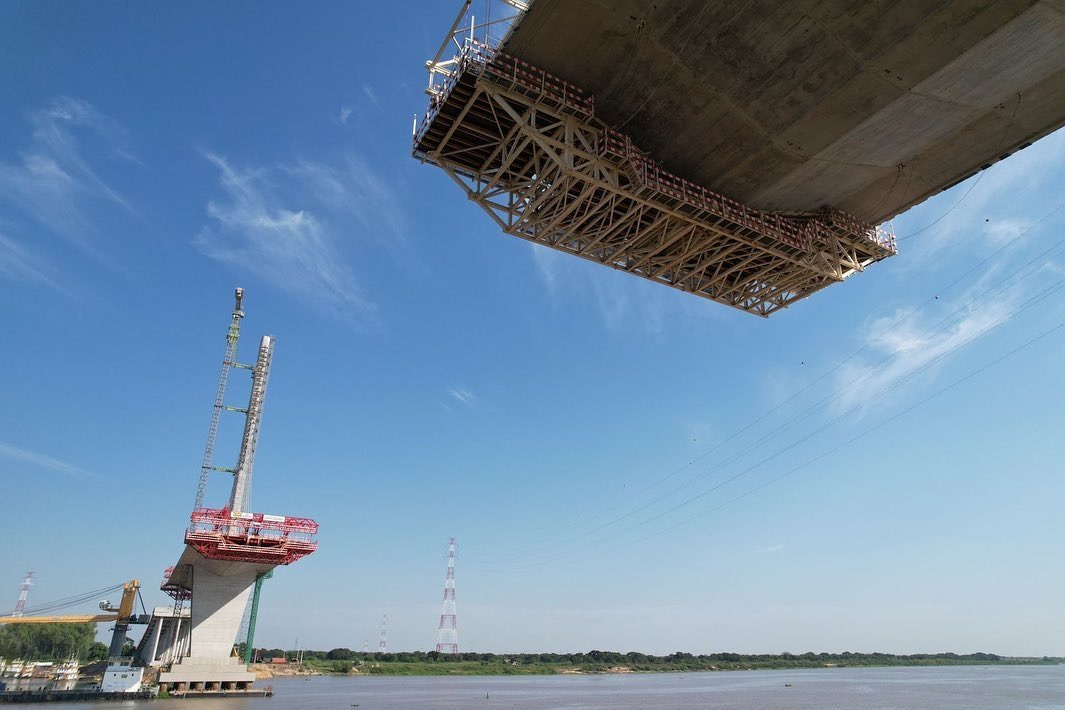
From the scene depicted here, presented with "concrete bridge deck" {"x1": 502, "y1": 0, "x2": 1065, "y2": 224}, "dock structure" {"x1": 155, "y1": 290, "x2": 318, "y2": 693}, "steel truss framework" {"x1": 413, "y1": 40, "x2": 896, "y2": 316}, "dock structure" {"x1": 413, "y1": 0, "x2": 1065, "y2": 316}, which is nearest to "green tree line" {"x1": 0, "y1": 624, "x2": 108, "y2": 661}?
"dock structure" {"x1": 155, "y1": 290, "x2": 318, "y2": 693}

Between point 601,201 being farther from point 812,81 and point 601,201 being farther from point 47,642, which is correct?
point 47,642

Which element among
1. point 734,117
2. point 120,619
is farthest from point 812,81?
point 120,619

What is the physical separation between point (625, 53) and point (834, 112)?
7.12 meters

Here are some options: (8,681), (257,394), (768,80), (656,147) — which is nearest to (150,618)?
(8,681)

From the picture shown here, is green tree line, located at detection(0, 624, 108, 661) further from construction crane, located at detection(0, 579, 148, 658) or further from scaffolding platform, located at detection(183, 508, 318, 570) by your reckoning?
scaffolding platform, located at detection(183, 508, 318, 570)

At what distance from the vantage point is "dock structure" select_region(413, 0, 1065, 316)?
722 inches

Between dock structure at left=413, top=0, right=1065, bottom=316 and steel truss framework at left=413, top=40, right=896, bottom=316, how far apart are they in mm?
90

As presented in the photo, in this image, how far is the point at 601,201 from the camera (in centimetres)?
2350

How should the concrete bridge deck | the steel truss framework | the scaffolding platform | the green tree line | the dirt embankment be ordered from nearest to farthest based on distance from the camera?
the concrete bridge deck < the steel truss framework < the scaffolding platform < the green tree line < the dirt embankment

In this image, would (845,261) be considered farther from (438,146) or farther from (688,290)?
(438,146)

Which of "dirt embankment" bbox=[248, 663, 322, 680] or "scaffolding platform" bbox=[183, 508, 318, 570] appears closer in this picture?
"scaffolding platform" bbox=[183, 508, 318, 570]

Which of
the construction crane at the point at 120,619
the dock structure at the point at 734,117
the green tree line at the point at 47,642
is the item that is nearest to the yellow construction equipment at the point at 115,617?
the construction crane at the point at 120,619

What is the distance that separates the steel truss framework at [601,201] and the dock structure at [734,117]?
0.09 metres

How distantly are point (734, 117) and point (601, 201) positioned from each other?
536 cm
